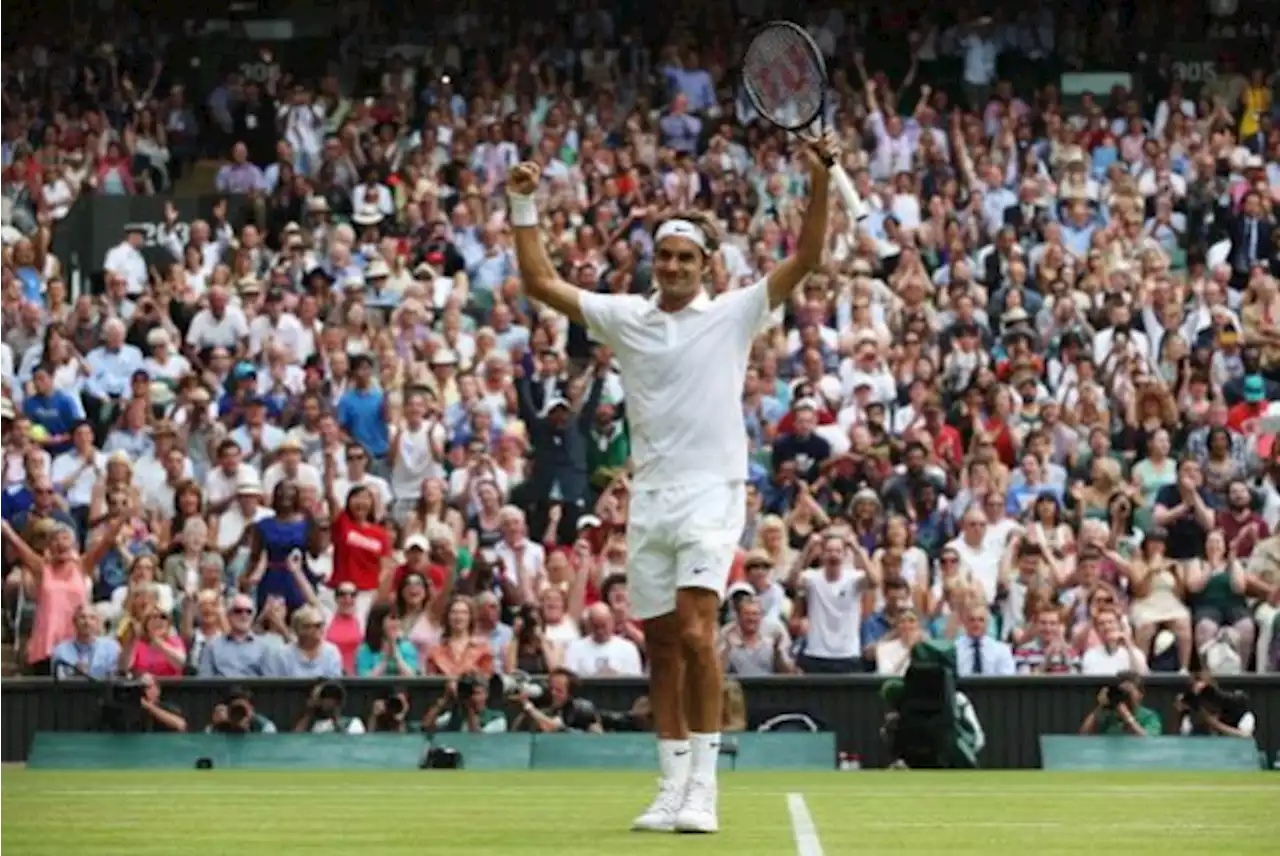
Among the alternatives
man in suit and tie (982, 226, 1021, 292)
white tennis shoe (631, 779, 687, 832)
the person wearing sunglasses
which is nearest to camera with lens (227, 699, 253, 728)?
the person wearing sunglasses

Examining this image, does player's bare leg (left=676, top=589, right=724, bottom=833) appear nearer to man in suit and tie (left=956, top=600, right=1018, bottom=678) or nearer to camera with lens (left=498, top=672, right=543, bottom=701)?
camera with lens (left=498, top=672, right=543, bottom=701)

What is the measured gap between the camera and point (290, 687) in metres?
21.7

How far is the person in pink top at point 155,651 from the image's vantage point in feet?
73.3

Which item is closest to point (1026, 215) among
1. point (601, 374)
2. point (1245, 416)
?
point (1245, 416)

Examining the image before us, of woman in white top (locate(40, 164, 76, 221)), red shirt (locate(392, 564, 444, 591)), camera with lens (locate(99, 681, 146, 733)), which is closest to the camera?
camera with lens (locate(99, 681, 146, 733))

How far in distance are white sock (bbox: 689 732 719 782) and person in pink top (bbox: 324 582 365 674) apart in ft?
35.4

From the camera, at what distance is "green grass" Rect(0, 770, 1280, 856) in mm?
11203

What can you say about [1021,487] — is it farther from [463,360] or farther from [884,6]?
[884,6]

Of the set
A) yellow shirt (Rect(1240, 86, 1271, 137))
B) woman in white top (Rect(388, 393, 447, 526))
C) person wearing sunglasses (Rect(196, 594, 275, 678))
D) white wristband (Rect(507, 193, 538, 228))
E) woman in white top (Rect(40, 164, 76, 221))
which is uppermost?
yellow shirt (Rect(1240, 86, 1271, 137))

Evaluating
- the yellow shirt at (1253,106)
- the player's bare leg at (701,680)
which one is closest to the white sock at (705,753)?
the player's bare leg at (701,680)

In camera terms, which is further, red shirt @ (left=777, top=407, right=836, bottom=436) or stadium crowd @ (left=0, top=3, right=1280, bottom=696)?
red shirt @ (left=777, top=407, right=836, bottom=436)

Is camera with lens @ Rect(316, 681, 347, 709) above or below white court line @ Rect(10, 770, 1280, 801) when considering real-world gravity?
above

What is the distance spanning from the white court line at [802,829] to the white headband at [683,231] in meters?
2.06

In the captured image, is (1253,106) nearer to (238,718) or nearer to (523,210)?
(238,718)
